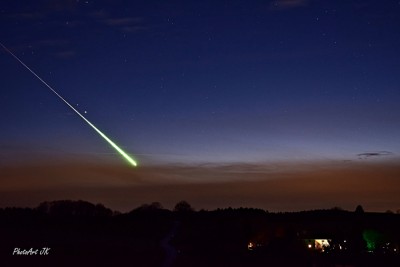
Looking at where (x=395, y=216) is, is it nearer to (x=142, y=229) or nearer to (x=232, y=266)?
(x=142, y=229)

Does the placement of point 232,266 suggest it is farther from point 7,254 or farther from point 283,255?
point 7,254

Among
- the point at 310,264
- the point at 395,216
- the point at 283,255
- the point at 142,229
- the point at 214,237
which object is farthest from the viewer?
the point at 395,216

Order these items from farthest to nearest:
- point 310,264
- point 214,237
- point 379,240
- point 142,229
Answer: point 142,229 < point 214,237 < point 379,240 < point 310,264

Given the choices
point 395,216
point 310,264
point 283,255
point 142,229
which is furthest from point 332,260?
point 395,216

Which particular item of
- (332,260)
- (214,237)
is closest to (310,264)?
(332,260)

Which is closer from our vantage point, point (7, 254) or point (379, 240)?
point (7, 254)

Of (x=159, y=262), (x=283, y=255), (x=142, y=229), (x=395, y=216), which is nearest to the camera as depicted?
(x=159, y=262)

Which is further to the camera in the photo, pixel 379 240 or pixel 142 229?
pixel 142 229

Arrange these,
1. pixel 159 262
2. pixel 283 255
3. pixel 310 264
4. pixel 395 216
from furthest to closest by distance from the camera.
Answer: pixel 395 216 → pixel 283 255 → pixel 159 262 → pixel 310 264
